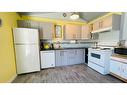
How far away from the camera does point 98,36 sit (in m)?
4.55

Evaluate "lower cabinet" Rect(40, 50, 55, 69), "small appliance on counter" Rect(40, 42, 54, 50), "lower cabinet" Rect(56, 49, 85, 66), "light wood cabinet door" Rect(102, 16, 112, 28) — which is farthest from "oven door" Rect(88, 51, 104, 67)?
"small appliance on counter" Rect(40, 42, 54, 50)

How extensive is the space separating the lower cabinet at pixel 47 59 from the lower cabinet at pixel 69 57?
253mm

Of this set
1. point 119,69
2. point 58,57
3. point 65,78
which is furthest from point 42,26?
point 119,69

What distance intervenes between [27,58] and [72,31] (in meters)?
2.52

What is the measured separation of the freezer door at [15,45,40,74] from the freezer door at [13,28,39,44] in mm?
183

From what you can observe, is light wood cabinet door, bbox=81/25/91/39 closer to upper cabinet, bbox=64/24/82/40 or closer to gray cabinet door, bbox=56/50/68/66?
upper cabinet, bbox=64/24/82/40

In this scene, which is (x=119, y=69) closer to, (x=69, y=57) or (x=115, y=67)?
(x=115, y=67)

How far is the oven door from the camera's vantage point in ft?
9.98

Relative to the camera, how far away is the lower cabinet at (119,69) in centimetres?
233

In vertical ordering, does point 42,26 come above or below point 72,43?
above

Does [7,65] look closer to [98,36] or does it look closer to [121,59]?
[121,59]

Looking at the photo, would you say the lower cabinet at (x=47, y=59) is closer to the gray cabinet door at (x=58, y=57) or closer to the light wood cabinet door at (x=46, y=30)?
the gray cabinet door at (x=58, y=57)

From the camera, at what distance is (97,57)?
329 cm
